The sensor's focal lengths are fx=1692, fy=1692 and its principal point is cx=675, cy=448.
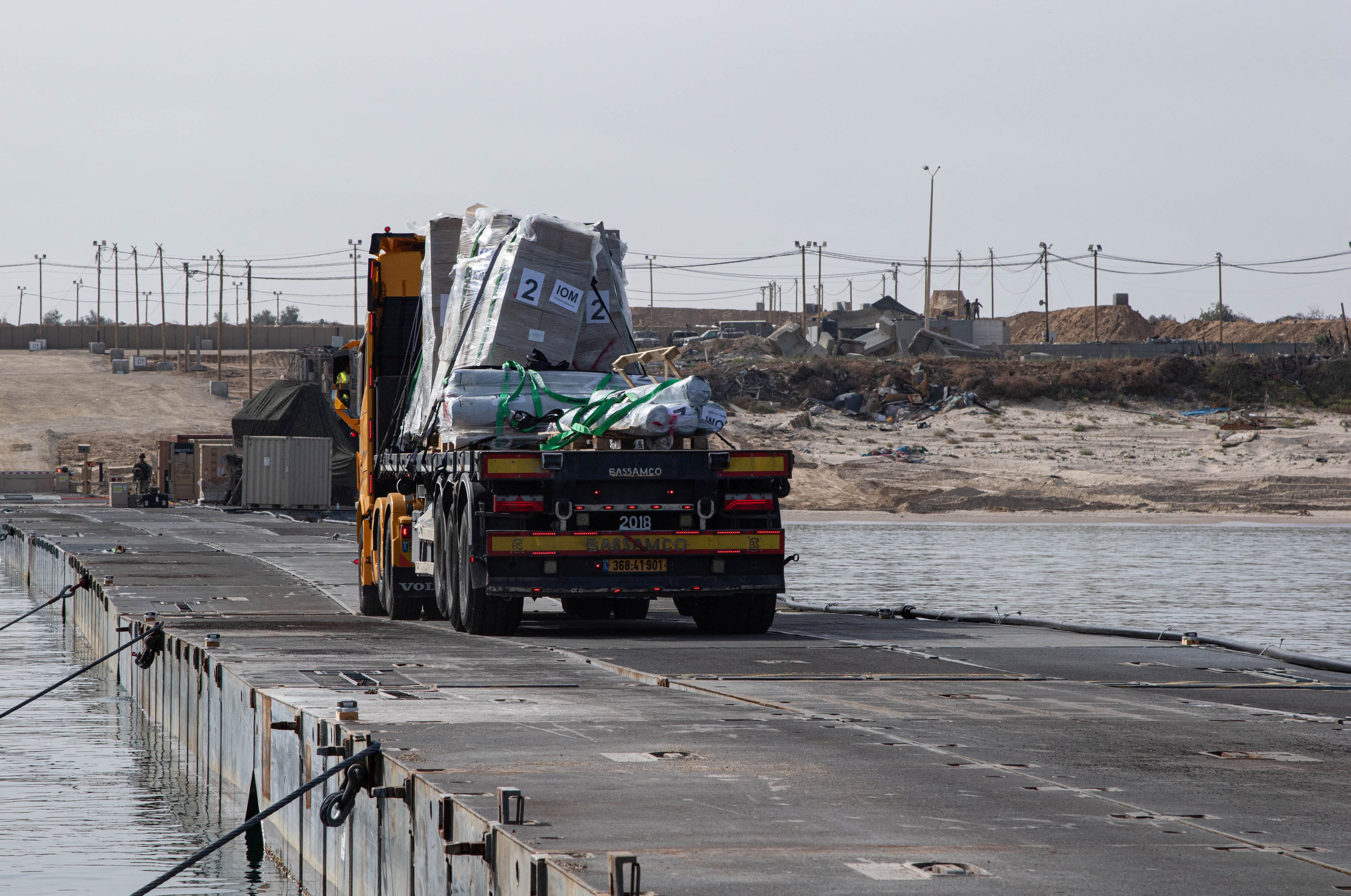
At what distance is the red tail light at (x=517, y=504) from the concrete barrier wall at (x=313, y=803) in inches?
113

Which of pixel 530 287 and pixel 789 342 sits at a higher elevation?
pixel 789 342

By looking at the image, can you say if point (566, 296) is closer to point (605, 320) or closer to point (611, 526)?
point (605, 320)

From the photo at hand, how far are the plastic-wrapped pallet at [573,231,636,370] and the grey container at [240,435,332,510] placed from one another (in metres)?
40.8

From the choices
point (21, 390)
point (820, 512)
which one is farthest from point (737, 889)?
point (21, 390)

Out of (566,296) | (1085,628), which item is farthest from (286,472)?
(1085,628)

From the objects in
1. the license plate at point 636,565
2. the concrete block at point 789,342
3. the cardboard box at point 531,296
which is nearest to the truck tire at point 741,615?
the license plate at point 636,565

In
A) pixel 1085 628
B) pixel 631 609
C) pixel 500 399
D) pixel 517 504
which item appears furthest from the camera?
pixel 631 609

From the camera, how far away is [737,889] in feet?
17.6

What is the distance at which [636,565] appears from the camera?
1494cm

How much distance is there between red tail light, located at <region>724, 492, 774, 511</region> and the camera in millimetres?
15266

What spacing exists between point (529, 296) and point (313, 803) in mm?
8337

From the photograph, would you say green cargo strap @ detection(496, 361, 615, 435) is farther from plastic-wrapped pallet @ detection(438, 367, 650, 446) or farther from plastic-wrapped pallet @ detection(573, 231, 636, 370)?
plastic-wrapped pallet @ detection(573, 231, 636, 370)

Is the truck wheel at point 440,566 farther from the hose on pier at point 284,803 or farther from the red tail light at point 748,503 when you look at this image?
the hose on pier at point 284,803

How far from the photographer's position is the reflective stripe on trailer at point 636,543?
14703 millimetres
